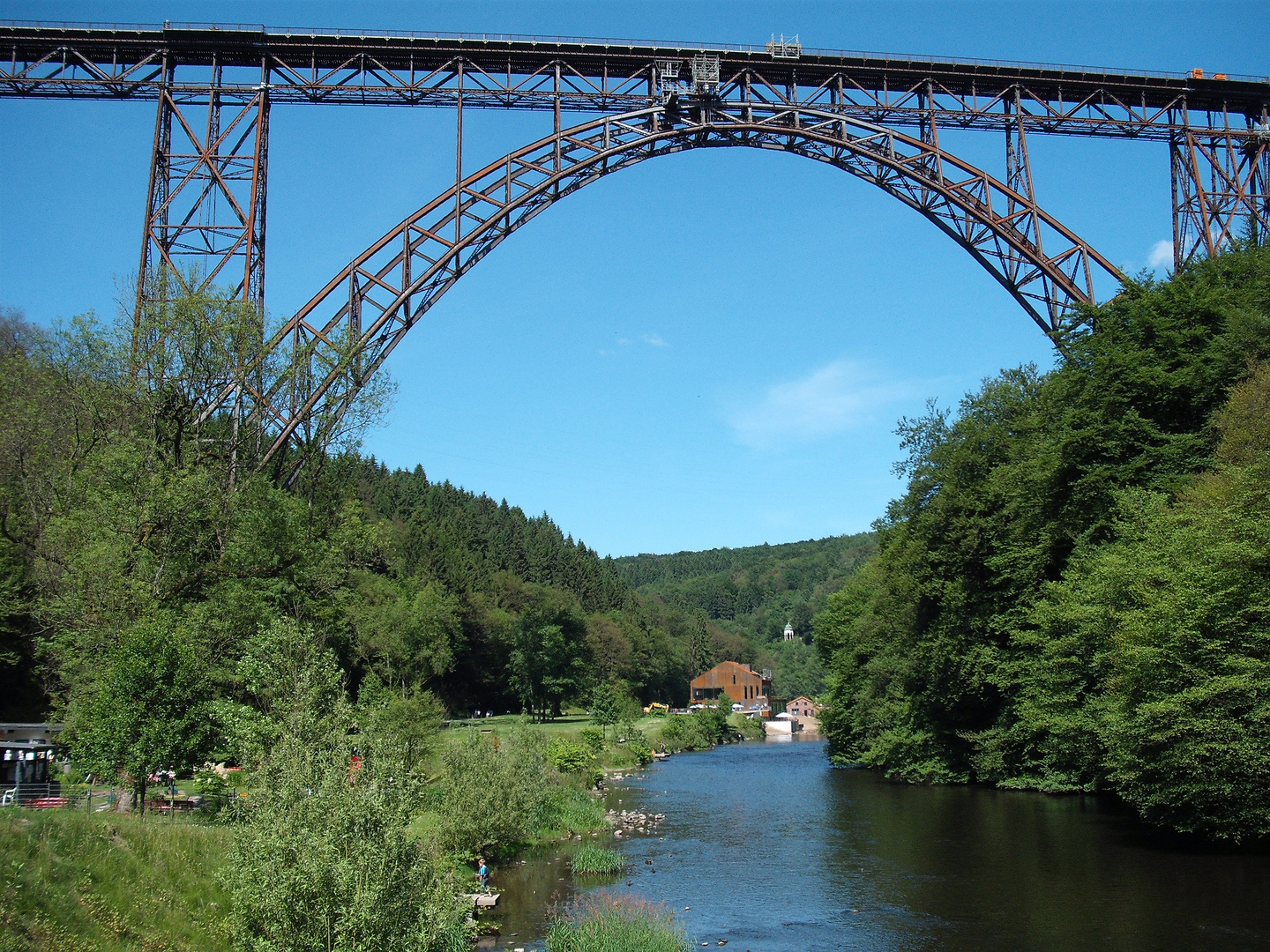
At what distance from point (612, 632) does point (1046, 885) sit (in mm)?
85417

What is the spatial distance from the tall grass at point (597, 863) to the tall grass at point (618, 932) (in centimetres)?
655

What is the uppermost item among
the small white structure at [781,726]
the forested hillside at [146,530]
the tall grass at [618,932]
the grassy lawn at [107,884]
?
the forested hillside at [146,530]

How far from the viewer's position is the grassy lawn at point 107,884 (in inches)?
540

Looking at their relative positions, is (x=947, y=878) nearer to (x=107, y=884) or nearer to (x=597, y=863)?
(x=597, y=863)

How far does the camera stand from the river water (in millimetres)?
19625

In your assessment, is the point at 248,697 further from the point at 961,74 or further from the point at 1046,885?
the point at 961,74

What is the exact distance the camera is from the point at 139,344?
83.6 ft

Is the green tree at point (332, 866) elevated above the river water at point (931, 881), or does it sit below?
above

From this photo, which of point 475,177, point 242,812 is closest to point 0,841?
point 242,812

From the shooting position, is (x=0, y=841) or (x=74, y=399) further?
(x=74, y=399)

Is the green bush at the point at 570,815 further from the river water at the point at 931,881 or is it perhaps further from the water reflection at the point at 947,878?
the water reflection at the point at 947,878

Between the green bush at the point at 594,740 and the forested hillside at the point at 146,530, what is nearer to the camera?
the forested hillside at the point at 146,530

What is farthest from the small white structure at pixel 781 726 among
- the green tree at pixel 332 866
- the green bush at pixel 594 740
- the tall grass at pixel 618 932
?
the green tree at pixel 332 866

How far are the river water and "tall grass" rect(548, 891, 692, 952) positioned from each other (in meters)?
1.29
